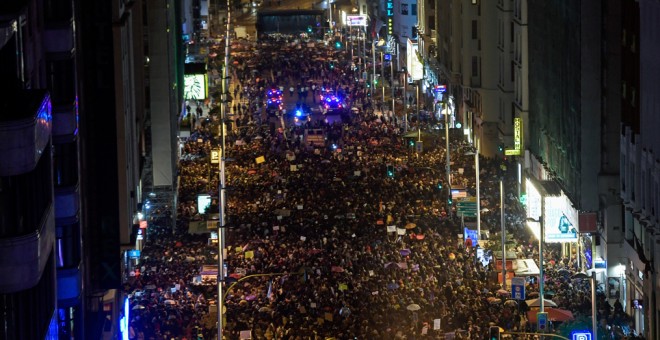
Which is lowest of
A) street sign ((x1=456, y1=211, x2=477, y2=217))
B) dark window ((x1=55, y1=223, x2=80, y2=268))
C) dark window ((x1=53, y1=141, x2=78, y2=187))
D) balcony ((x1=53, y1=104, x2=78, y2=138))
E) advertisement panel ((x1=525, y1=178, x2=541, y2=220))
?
street sign ((x1=456, y1=211, x2=477, y2=217))

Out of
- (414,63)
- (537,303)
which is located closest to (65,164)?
(537,303)

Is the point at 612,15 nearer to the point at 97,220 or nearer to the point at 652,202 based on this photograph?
the point at 652,202

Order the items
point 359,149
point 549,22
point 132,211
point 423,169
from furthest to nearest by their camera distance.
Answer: point 359,149
point 423,169
point 549,22
point 132,211

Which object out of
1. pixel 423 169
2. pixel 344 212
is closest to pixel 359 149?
pixel 423 169

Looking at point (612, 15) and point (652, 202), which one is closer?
point (652, 202)

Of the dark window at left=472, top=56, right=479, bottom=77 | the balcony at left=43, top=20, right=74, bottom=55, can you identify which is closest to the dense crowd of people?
the dark window at left=472, top=56, right=479, bottom=77

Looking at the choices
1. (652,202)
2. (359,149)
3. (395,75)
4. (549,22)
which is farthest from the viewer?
(395,75)

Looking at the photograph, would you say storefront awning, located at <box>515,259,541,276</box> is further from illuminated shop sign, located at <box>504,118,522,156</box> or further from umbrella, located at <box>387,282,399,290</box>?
illuminated shop sign, located at <box>504,118,522,156</box>
